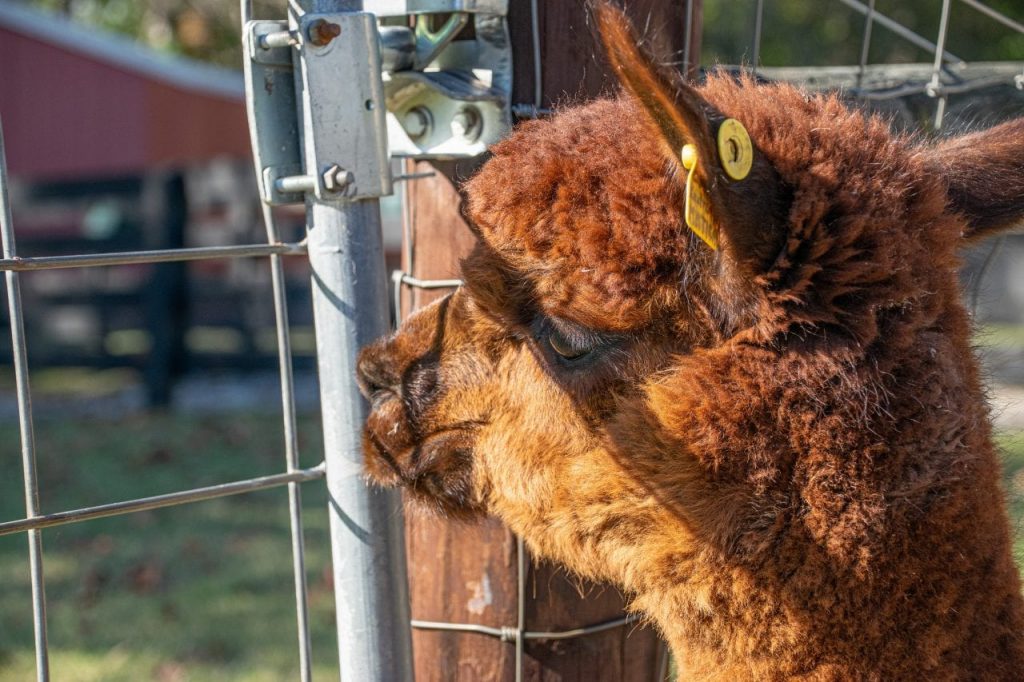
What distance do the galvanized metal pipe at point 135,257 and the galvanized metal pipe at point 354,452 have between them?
149 millimetres

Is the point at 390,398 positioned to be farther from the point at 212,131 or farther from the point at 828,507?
the point at 212,131

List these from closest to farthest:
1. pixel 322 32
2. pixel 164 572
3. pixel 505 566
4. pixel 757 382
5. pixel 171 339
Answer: pixel 757 382
pixel 322 32
pixel 505 566
pixel 164 572
pixel 171 339

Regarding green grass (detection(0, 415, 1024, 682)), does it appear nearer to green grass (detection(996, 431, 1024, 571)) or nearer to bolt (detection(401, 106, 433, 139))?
green grass (detection(996, 431, 1024, 571))

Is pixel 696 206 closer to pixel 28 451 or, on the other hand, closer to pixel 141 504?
pixel 141 504

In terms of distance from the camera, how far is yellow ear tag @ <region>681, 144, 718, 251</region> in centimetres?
151

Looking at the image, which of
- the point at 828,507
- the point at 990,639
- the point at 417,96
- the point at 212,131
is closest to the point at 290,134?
the point at 417,96

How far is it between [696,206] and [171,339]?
9.81 metres

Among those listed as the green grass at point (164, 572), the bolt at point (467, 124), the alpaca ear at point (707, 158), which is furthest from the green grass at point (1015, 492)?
the green grass at point (164, 572)

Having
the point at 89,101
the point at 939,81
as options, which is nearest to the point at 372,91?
the point at 939,81

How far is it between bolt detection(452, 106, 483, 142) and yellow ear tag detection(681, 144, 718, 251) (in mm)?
604

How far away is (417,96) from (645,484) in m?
0.94

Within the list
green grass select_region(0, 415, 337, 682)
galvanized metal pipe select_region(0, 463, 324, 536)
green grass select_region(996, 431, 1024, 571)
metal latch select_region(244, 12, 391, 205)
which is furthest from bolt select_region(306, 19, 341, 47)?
green grass select_region(0, 415, 337, 682)

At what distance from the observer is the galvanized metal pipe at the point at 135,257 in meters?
1.81

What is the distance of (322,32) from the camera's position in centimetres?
179
